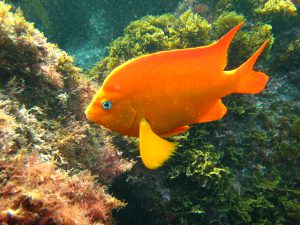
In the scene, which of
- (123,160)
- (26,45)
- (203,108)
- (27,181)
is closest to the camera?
(27,181)

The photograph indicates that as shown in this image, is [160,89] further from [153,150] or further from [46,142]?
[46,142]

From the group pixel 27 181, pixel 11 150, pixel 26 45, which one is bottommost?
pixel 27 181

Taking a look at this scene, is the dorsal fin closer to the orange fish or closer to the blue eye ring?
the orange fish

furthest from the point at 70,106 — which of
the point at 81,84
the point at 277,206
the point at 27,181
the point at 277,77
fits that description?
the point at 277,77

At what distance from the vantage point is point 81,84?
425cm

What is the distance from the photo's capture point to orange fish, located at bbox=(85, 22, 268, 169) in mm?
2342

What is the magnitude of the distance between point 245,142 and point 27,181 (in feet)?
12.5

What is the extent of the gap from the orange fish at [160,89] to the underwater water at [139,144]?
0.02 m

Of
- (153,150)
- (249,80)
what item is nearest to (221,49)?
(249,80)

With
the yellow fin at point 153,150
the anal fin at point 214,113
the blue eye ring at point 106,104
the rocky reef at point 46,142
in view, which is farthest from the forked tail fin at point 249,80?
the rocky reef at point 46,142

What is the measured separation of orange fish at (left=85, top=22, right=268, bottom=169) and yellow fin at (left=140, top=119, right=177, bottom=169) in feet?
0.17

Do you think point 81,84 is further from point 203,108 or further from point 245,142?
point 245,142

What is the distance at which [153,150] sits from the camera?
2.13m

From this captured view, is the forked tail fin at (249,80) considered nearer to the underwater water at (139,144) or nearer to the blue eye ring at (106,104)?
the underwater water at (139,144)
